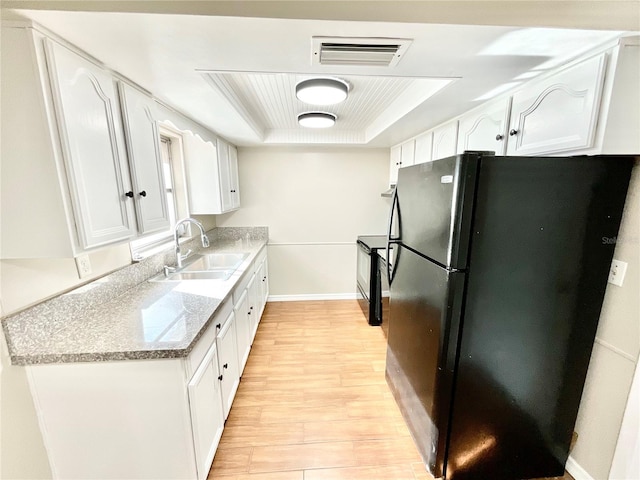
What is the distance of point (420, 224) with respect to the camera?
4.81ft

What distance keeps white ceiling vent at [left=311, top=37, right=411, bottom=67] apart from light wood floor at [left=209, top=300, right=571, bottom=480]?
2.13 metres

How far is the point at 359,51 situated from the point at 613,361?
1868 millimetres

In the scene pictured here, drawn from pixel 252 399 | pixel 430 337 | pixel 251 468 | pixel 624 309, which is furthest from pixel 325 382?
pixel 624 309

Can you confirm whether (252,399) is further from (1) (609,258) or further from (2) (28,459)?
(1) (609,258)

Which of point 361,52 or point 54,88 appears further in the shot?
point 361,52

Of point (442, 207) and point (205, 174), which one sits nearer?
point (442, 207)

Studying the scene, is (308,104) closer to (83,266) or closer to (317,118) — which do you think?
(317,118)

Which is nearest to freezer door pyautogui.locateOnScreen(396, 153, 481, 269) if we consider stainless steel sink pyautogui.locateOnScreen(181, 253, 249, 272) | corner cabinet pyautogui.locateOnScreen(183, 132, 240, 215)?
stainless steel sink pyautogui.locateOnScreen(181, 253, 249, 272)

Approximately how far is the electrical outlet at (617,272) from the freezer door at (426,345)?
75cm

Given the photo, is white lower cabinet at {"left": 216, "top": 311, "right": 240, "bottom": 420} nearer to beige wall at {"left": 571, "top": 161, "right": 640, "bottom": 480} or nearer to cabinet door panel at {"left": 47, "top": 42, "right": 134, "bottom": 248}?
cabinet door panel at {"left": 47, "top": 42, "right": 134, "bottom": 248}

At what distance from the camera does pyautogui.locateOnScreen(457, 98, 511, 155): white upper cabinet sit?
4.95 feet

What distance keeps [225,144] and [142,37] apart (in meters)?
2.01

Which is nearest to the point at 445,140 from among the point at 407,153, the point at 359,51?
the point at 407,153

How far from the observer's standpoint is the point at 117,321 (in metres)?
1.30
